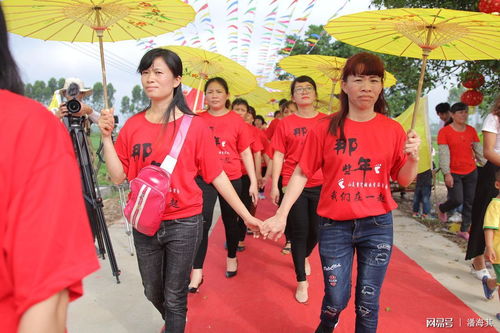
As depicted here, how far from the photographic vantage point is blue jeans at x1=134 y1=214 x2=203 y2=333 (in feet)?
7.86

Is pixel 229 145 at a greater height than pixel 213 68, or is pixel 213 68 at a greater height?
pixel 213 68

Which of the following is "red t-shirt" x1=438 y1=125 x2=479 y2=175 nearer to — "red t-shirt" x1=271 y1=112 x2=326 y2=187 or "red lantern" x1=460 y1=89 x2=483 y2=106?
"red lantern" x1=460 y1=89 x2=483 y2=106

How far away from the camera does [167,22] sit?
3201 millimetres

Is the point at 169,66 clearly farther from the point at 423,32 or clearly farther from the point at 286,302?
the point at 286,302

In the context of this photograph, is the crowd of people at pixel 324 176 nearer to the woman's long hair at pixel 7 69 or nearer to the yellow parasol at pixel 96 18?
the yellow parasol at pixel 96 18

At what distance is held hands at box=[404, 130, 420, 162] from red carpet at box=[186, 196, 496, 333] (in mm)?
1584

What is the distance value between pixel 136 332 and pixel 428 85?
22.1 feet

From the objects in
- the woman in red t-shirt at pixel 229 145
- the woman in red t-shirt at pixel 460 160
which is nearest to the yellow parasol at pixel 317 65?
the woman in red t-shirt at pixel 229 145

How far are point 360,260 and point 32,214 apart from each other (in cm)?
204

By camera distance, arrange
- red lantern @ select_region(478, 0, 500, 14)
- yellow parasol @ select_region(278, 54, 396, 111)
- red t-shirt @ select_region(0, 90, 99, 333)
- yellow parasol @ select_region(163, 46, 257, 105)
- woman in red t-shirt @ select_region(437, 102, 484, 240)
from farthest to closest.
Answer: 1. woman in red t-shirt @ select_region(437, 102, 484, 240)
2. yellow parasol @ select_region(278, 54, 396, 111)
3. yellow parasol @ select_region(163, 46, 257, 105)
4. red lantern @ select_region(478, 0, 500, 14)
5. red t-shirt @ select_region(0, 90, 99, 333)

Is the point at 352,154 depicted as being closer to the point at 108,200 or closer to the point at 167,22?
the point at 167,22

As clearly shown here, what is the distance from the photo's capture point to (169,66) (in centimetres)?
250

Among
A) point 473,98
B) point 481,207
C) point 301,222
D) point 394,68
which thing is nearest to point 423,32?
point 301,222

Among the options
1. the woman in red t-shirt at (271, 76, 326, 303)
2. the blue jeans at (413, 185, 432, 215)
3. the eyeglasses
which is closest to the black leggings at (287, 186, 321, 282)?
the woman in red t-shirt at (271, 76, 326, 303)
